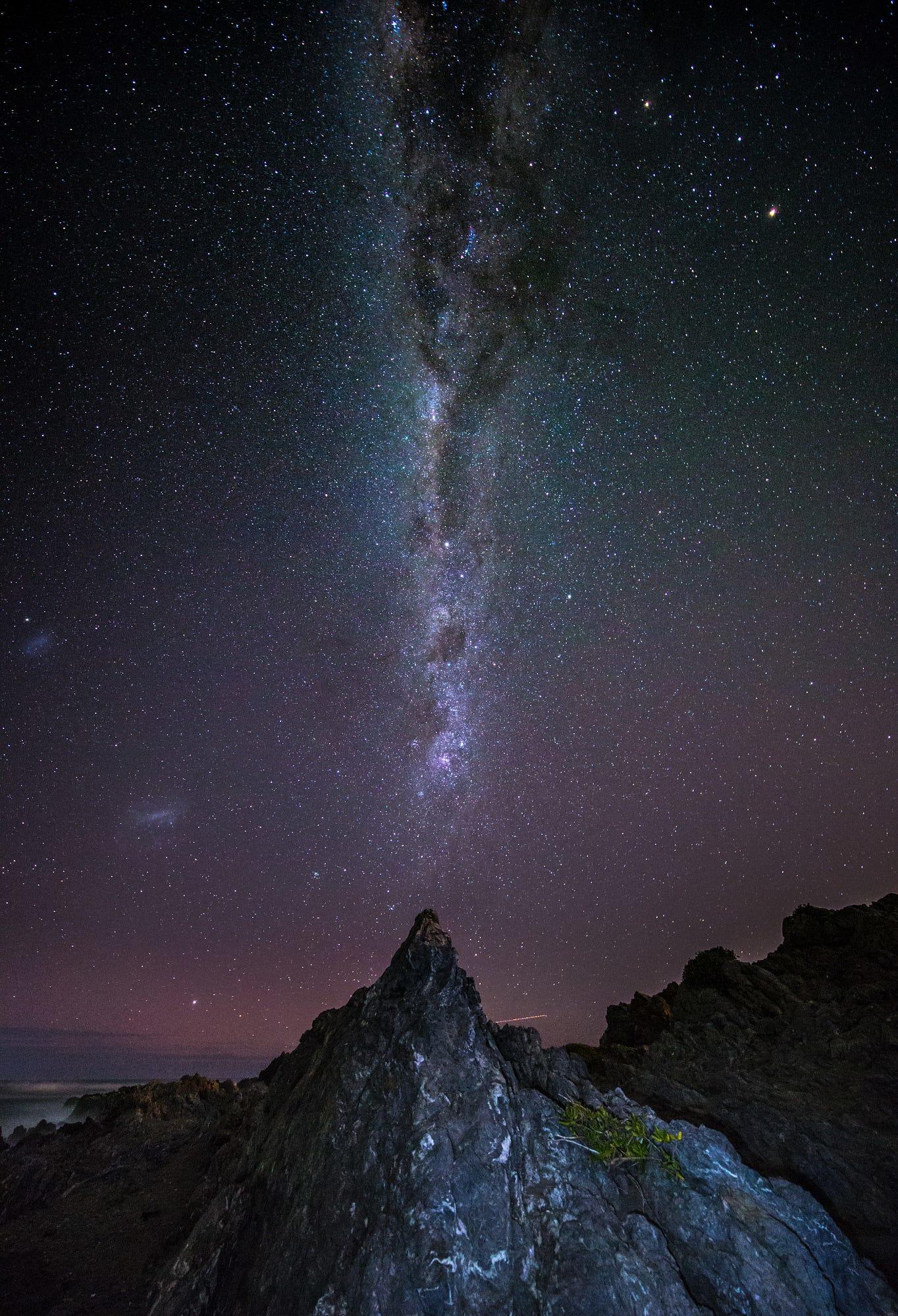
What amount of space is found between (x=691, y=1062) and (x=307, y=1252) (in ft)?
44.1

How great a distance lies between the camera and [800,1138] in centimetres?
1241

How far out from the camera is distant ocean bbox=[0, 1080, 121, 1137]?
84.3 metres

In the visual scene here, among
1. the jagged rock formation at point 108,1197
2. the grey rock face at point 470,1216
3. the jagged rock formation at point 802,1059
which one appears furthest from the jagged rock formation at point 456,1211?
the jagged rock formation at point 802,1059

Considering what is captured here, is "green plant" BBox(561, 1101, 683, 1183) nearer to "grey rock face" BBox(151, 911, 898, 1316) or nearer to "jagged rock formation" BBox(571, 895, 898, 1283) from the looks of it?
"grey rock face" BBox(151, 911, 898, 1316)

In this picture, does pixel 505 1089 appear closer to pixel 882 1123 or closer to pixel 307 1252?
pixel 307 1252

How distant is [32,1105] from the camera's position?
126m

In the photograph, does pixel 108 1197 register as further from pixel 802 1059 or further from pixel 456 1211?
pixel 802 1059

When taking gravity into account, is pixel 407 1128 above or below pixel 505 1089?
below

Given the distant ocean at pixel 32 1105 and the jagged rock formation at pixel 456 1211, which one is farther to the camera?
the distant ocean at pixel 32 1105

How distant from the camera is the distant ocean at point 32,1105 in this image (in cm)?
8431

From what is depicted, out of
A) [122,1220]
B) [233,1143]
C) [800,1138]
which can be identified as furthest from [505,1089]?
[122,1220]

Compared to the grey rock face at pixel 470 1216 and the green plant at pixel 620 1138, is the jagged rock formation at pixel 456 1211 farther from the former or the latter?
the green plant at pixel 620 1138

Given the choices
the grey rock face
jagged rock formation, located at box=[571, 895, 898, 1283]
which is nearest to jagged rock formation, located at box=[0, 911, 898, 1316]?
the grey rock face

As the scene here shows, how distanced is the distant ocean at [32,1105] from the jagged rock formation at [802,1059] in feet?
213
